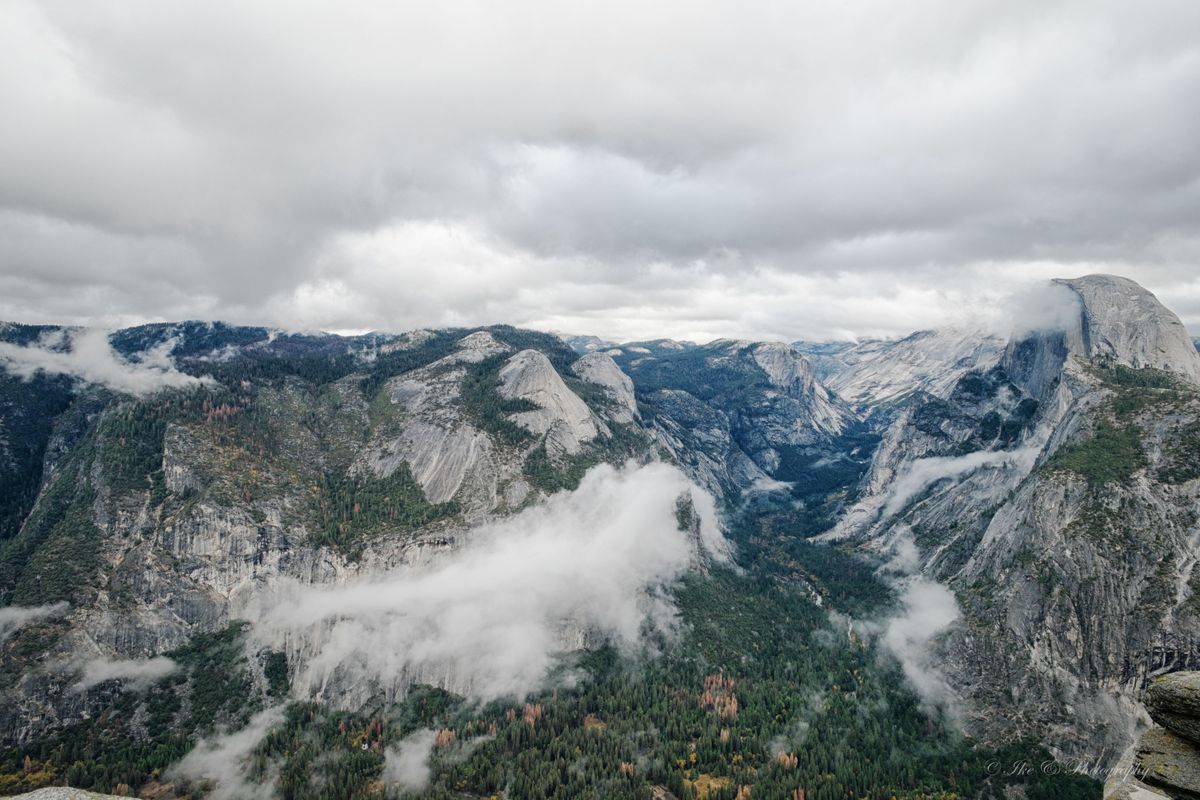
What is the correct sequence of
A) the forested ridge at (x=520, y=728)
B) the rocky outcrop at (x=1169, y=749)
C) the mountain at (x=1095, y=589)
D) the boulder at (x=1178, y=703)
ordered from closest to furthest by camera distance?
the rocky outcrop at (x=1169, y=749) < the boulder at (x=1178, y=703) < the forested ridge at (x=520, y=728) < the mountain at (x=1095, y=589)

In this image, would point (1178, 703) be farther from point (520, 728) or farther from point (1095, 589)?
point (1095, 589)

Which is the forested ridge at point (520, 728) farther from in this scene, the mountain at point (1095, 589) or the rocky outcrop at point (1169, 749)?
the rocky outcrop at point (1169, 749)

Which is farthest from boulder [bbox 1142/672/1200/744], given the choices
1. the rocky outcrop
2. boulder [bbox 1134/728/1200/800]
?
boulder [bbox 1134/728/1200/800]

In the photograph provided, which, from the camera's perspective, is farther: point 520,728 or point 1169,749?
point 520,728

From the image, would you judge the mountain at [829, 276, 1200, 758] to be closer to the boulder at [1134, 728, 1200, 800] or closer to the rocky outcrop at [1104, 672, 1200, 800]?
the boulder at [1134, 728, 1200, 800]

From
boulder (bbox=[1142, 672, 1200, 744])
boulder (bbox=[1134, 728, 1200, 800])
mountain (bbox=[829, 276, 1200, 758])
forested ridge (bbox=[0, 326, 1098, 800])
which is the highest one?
boulder (bbox=[1142, 672, 1200, 744])

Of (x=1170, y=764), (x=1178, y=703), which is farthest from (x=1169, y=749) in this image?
(x=1178, y=703)

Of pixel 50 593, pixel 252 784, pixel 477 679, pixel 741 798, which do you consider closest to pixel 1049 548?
pixel 741 798

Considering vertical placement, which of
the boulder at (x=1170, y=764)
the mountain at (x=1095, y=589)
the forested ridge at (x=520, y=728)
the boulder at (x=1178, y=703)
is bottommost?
the forested ridge at (x=520, y=728)

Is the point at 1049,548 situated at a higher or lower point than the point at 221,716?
higher

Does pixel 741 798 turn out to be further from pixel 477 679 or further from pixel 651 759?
pixel 477 679

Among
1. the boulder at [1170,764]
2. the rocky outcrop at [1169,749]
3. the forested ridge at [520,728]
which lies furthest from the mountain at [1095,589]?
the rocky outcrop at [1169,749]
